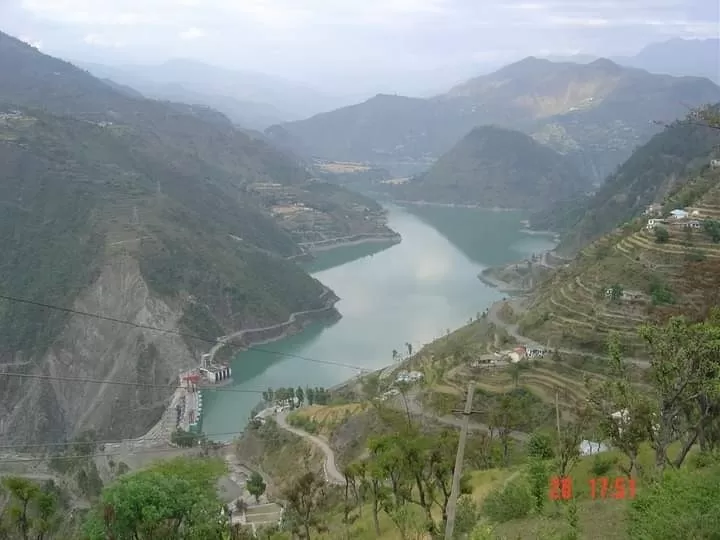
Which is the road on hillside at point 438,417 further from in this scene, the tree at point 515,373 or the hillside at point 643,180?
the hillside at point 643,180

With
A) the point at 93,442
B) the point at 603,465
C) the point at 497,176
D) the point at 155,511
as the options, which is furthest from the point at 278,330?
the point at 497,176

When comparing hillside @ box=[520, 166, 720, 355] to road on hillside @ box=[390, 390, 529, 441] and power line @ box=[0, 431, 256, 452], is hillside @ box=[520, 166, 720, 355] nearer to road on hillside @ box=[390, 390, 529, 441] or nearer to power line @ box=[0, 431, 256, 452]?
road on hillside @ box=[390, 390, 529, 441]

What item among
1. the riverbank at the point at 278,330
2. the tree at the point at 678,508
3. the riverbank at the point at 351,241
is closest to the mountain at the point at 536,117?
the riverbank at the point at 351,241

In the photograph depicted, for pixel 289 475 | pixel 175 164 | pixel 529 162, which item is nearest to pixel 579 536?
pixel 289 475

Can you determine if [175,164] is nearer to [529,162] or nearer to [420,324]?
[420,324]

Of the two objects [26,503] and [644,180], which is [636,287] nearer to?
[26,503]

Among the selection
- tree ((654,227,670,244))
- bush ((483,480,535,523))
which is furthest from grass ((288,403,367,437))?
bush ((483,480,535,523))
